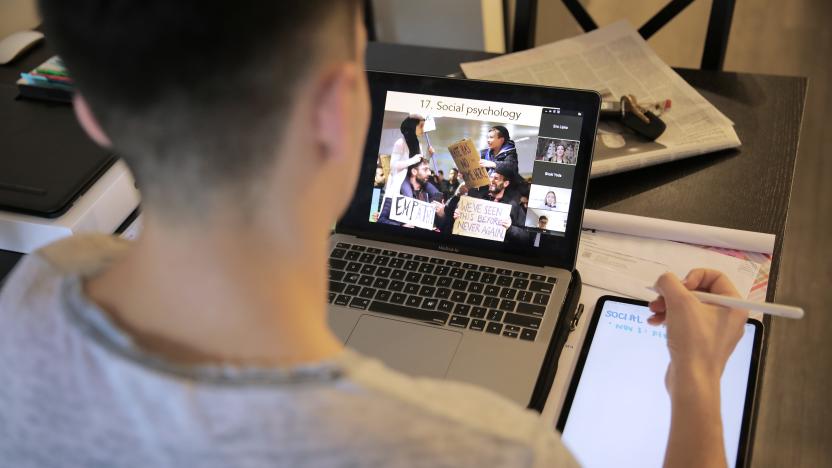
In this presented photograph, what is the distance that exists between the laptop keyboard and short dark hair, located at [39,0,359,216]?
0.50 metres

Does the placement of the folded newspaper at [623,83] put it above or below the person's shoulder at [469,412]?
above

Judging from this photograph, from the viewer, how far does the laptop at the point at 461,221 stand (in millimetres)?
910

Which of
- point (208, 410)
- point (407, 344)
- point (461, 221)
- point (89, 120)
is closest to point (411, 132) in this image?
point (461, 221)

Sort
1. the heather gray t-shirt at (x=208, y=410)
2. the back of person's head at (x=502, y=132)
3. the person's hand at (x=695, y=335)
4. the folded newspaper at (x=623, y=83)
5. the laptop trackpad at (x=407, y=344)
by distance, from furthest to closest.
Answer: the folded newspaper at (x=623, y=83)
the back of person's head at (x=502, y=132)
the laptop trackpad at (x=407, y=344)
the person's hand at (x=695, y=335)
the heather gray t-shirt at (x=208, y=410)

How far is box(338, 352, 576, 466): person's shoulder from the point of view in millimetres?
437

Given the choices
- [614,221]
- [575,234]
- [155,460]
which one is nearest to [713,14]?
[614,221]

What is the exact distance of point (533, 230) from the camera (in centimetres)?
96

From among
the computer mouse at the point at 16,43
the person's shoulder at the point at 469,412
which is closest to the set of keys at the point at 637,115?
the person's shoulder at the point at 469,412

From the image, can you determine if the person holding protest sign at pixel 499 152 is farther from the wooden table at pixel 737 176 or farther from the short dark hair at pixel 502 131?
the wooden table at pixel 737 176

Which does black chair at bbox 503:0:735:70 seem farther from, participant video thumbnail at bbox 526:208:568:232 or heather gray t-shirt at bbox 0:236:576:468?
heather gray t-shirt at bbox 0:236:576:468

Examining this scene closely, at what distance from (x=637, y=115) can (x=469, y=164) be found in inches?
13.3

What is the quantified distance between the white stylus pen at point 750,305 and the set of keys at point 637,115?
42 centimetres

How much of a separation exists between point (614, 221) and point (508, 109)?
0.21 metres

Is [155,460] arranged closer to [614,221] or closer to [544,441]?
[544,441]
